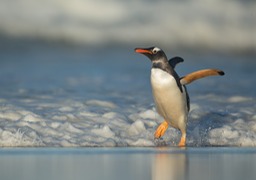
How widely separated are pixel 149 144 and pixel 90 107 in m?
4.97

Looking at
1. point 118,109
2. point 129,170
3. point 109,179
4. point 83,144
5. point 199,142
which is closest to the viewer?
point 109,179

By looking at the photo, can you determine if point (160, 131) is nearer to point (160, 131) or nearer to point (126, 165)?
point (160, 131)

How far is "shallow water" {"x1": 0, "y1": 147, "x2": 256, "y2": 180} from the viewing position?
311 inches

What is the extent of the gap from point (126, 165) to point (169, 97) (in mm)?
4735

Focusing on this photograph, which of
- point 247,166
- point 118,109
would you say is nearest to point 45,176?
point 247,166

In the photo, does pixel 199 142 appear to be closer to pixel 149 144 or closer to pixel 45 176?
pixel 149 144

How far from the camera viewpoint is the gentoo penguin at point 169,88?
1341 centimetres

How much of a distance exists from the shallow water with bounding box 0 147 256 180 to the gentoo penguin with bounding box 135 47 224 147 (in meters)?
2.10

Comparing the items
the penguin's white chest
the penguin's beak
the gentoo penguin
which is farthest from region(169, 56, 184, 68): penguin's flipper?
the penguin's beak

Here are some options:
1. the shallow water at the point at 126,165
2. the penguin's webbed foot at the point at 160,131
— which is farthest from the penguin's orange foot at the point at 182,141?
the shallow water at the point at 126,165

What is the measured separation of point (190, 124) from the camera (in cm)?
1692

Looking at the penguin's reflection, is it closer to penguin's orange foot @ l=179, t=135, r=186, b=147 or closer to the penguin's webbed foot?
penguin's orange foot @ l=179, t=135, r=186, b=147

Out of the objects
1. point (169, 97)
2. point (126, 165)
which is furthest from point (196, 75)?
point (126, 165)

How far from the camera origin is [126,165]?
29.5 ft
